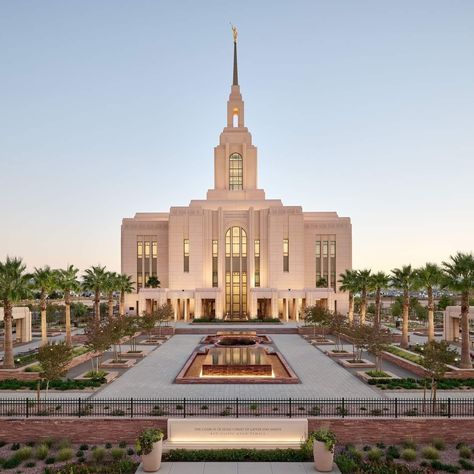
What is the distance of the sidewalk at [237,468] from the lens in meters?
15.4

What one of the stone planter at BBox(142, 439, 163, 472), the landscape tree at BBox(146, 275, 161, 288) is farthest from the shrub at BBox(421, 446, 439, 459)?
the landscape tree at BBox(146, 275, 161, 288)

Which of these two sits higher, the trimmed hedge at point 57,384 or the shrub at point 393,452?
the trimmed hedge at point 57,384

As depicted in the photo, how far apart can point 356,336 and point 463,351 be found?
21.3ft

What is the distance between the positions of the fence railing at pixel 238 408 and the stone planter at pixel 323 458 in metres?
2.97

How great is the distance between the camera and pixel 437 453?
16750 millimetres

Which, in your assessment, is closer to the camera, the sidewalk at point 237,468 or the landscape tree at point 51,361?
the sidewalk at point 237,468

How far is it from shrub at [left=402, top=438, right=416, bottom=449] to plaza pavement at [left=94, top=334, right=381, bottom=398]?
511 centimetres

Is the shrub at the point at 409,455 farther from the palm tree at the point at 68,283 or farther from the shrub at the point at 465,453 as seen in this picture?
the palm tree at the point at 68,283

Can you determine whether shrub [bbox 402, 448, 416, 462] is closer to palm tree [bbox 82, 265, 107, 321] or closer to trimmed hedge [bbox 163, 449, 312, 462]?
trimmed hedge [bbox 163, 449, 312, 462]

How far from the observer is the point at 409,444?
17.8 m

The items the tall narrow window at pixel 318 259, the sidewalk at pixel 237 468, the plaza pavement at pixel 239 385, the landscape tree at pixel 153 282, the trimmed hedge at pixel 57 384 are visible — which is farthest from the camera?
the tall narrow window at pixel 318 259

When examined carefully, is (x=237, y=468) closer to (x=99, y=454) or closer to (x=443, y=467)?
(x=99, y=454)

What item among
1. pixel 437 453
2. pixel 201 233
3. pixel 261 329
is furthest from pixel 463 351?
pixel 201 233

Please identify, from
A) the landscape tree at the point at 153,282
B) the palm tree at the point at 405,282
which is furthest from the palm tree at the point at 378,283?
the landscape tree at the point at 153,282
